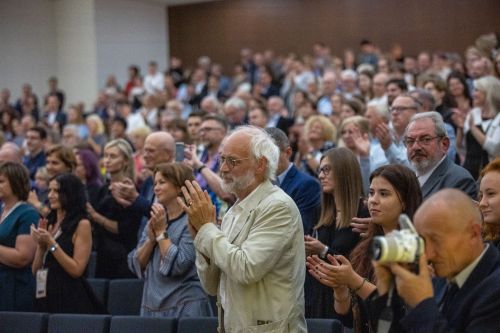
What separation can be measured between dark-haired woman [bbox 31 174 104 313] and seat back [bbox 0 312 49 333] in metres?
0.20

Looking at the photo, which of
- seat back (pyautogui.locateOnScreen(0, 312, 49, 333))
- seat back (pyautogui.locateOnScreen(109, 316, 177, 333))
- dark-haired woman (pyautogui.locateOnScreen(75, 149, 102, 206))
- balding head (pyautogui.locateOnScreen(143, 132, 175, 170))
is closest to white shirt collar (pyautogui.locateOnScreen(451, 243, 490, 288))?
seat back (pyautogui.locateOnScreen(109, 316, 177, 333))

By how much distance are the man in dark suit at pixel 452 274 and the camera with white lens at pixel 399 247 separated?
11 centimetres

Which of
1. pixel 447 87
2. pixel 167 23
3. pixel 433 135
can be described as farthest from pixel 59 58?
pixel 433 135

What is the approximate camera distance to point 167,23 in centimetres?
1709

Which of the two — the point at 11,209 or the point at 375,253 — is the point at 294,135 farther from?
the point at 375,253

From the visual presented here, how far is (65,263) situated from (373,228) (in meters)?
2.02

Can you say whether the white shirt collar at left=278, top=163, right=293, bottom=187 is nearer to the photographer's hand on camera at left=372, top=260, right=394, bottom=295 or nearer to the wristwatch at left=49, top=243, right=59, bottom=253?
the wristwatch at left=49, top=243, right=59, bottom=253

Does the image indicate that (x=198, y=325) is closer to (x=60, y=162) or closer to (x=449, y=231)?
(x=449, y=231)

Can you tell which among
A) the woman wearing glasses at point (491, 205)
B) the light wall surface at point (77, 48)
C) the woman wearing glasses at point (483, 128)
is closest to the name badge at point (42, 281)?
the woman wearing glasses at point (491, 205)

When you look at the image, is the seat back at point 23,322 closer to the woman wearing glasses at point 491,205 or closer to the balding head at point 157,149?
the balding head at point 157,149

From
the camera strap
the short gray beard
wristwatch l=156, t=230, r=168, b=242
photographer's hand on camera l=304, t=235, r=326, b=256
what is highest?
the short gray beard

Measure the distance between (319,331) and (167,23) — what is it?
1409 centimetres

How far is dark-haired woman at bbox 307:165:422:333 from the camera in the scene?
2918mm

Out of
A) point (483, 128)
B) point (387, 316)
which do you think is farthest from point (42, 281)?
point (483, 128)
